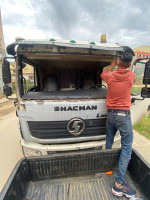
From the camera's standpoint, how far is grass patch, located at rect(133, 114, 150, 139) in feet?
15.4

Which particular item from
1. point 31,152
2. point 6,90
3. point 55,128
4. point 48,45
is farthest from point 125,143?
point 6,90

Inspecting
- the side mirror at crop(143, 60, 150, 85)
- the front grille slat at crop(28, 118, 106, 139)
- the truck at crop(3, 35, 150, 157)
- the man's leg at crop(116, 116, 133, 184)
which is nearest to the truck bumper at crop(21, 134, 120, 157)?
the truck at crop(3, 35, 150, 157)

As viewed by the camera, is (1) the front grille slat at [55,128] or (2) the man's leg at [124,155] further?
(1) the front grille slat at [55,128]

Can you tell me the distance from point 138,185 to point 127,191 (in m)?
0.23

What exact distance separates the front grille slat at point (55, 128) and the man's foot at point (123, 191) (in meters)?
0.91

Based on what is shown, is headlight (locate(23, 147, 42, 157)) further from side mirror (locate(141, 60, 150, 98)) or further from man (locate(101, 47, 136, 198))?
side mirror (locate(141, 60, 150, 98))

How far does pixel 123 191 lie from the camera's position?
5.76 ft

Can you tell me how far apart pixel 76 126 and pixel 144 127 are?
422cm

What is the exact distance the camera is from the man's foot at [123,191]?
1.73 meters

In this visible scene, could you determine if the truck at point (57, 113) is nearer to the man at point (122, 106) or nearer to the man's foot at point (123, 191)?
the man at point (122, 106)

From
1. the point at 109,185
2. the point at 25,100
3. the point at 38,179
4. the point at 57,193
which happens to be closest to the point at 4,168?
the point at 38,179

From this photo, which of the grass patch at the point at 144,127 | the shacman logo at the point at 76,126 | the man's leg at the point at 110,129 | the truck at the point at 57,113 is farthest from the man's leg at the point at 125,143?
the grass patch at the point at 144,127

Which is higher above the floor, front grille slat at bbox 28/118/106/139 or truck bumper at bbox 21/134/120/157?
front grille slat at bbox 28/118/106/139

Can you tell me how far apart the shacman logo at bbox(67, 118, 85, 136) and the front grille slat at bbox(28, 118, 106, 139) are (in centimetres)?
7
